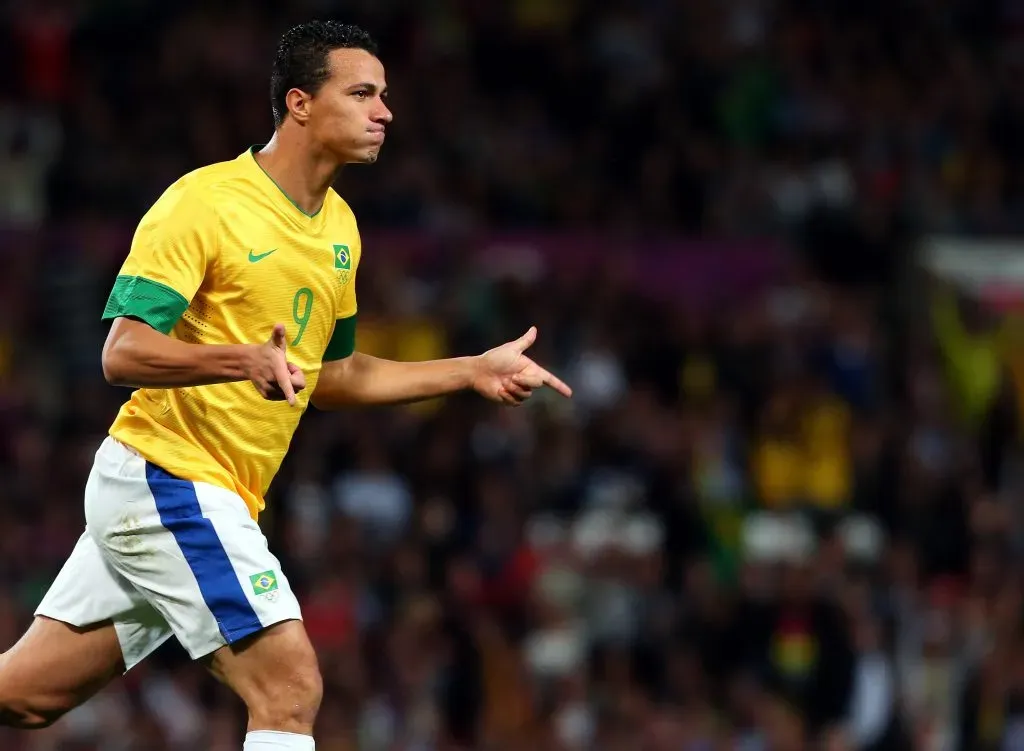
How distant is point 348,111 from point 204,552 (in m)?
1.45

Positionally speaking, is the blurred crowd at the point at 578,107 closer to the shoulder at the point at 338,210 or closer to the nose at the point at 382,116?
the shoulder at the point at 338,210

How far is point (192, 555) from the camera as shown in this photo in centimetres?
568

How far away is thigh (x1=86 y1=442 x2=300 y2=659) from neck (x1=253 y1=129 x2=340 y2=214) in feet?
3.18

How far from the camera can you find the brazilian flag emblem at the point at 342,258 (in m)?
6.02

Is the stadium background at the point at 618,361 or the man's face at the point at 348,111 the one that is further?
the stadium background at the point at 618,361

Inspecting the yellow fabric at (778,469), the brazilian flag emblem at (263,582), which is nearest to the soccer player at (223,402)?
the brazilian flag emblem at (263,582)

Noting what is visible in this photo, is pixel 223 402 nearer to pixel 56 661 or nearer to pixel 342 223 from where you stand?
pixel 342 223

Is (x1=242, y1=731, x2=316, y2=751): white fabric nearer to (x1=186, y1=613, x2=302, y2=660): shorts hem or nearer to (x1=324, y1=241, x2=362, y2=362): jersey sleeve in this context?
(x1=186, y1=613, x2=302, y2=660): shorts hem

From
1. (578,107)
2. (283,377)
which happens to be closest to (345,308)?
(283,377)

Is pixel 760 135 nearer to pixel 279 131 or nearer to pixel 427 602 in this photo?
pixel 427 602

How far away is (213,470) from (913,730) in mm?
5924

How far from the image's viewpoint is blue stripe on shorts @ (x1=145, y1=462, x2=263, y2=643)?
5.57 metres

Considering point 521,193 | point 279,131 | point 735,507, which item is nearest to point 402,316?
point 521,193

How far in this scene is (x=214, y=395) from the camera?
5.79m
